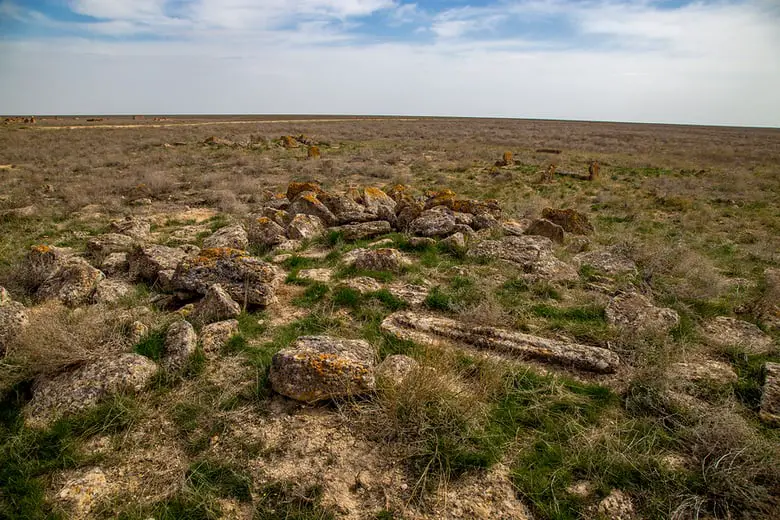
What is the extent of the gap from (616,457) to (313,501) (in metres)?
2.18

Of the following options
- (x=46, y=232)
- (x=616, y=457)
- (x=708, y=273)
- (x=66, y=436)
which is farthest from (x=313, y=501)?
(x=46, y=232)

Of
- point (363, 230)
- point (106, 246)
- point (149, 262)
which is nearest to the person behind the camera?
point (149, 262)

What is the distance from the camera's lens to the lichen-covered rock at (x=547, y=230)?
7609 millimetres

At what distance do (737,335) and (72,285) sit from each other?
8184 mm

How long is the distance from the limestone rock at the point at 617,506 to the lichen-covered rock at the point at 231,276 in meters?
3.99

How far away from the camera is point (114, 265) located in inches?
235

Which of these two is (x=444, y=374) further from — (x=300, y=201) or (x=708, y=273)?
(x=300, y=201)

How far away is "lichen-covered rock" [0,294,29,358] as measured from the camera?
152 inches

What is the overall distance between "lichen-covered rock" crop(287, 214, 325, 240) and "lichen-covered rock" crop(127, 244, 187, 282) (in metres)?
2.28

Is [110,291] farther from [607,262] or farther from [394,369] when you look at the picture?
[607,262]

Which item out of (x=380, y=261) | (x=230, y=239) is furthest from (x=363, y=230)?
(x=230, y=239)

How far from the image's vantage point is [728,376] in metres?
3.79

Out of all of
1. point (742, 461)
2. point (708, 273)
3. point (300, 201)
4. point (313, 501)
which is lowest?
point (313, 501)

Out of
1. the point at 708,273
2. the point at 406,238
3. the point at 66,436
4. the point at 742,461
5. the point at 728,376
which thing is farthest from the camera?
the point at 406,238
